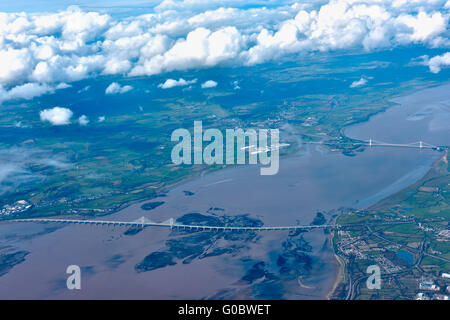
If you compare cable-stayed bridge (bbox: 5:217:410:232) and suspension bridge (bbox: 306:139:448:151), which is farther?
suspension bridge (bbox: 306:139:448:151)

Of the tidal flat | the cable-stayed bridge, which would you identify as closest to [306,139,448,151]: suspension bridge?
the tidal flat

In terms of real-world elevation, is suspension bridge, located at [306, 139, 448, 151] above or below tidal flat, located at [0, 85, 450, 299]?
above

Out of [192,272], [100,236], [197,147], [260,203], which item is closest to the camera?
[192,272]

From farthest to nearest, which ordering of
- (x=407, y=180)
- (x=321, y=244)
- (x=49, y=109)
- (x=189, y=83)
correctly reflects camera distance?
1. (x=189, y=83)
2. (x=49, y=109)
3. (x=407, y=180)
4. (x=321, y=244)

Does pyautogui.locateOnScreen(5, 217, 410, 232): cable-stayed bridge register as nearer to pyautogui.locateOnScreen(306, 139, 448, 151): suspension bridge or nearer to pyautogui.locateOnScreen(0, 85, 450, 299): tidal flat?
pyautogui.locateOnScreen(0, 85, 450, 299): tidal flat

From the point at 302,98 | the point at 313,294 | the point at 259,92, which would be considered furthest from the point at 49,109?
the point at 313,294

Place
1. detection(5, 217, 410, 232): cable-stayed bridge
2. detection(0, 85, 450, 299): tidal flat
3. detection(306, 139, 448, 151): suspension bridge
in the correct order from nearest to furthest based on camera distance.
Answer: detection(0, 85, 450, 299): tidal flat
detection(5, 217, 410, 232): cable-stayed bridge
detection(306, 139, 448, 151): suspension bridge

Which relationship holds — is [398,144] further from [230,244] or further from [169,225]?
[169,225]

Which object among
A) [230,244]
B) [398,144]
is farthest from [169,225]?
[398,144]

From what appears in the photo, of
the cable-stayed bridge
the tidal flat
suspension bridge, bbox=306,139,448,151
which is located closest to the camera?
the tidal flat

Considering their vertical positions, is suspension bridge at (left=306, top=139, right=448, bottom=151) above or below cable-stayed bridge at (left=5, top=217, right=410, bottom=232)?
above

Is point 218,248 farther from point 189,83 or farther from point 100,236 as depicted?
point 189,83
